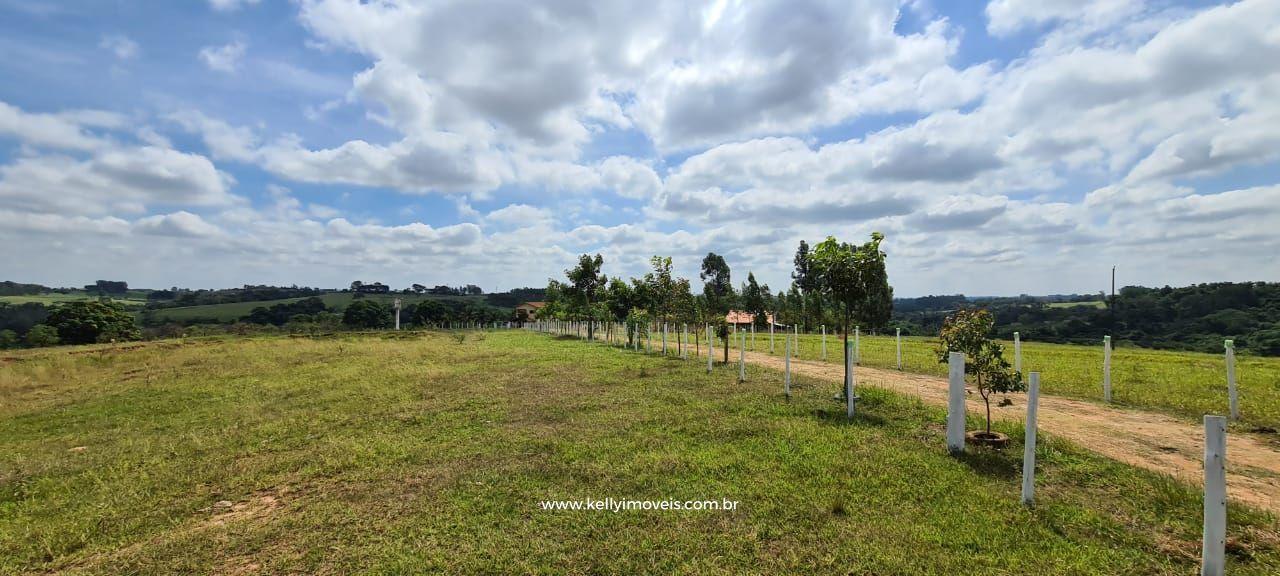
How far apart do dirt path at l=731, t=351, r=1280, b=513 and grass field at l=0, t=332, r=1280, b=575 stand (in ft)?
2.76

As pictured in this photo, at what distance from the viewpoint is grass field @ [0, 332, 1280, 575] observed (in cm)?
433

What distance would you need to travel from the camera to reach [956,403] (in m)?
6.64

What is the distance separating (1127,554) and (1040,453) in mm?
2619

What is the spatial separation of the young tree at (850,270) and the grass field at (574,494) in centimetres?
205

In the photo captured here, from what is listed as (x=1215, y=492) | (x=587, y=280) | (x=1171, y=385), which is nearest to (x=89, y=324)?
(x=587, y=280)

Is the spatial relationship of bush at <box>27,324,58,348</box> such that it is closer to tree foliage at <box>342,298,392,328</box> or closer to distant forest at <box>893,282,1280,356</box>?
tree foliage at <box>342,298,392,328</box>

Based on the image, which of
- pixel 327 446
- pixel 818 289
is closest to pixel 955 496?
pixel 818 289

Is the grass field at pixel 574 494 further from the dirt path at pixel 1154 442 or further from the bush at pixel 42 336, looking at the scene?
the bush at pixel 42 336

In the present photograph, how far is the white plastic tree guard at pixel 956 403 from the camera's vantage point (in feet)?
21.5

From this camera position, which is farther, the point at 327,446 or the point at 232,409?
the point at 232,409

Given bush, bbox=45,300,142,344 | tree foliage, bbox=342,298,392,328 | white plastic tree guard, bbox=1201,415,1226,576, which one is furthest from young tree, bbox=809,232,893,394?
tree foliage, bbox=342,298,392,328

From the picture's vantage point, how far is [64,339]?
43.7 metres

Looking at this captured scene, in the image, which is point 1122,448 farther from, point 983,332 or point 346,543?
point 346,543

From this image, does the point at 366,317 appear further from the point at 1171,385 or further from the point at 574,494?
the point at 1171,385
